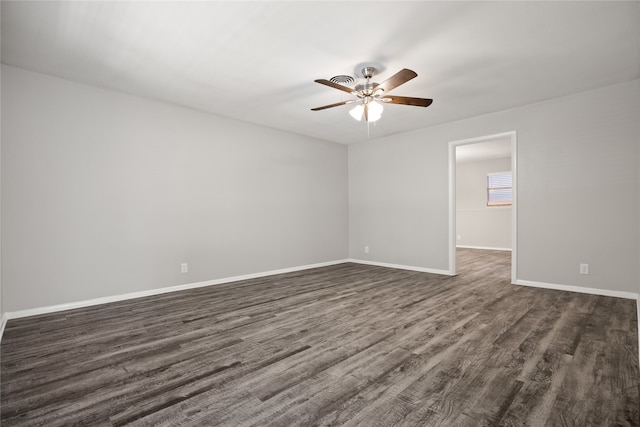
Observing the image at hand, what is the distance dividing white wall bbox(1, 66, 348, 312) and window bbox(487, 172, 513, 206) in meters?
6.25

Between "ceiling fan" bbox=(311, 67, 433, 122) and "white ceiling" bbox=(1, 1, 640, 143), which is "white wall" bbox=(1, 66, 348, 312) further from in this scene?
"ceiling fan" bbox=(311, 67, 433, 122)

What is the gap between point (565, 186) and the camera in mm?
3941

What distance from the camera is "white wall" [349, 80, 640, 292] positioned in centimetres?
356

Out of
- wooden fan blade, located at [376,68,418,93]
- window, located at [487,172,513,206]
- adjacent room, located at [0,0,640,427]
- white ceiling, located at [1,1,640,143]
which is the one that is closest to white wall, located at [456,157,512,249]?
window, located at [487,172,513,206]

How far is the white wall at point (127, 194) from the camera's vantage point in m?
3.09

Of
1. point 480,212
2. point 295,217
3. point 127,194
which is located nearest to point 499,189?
point 480,212

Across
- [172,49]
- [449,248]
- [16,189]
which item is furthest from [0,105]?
[449,248]

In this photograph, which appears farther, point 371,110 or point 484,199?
point 484,199

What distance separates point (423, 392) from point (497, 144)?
655 centimetres

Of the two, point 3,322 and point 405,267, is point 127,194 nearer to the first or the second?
point 3,322

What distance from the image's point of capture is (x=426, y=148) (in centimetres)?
533

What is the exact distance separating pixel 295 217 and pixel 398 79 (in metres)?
3.35

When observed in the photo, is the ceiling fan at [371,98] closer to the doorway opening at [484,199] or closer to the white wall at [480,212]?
the doorway opening at [484,199]

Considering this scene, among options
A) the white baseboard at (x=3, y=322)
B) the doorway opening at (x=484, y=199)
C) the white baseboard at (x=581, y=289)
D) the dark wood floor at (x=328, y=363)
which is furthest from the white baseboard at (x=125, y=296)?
the doorway opening at (x=484, y=199)
